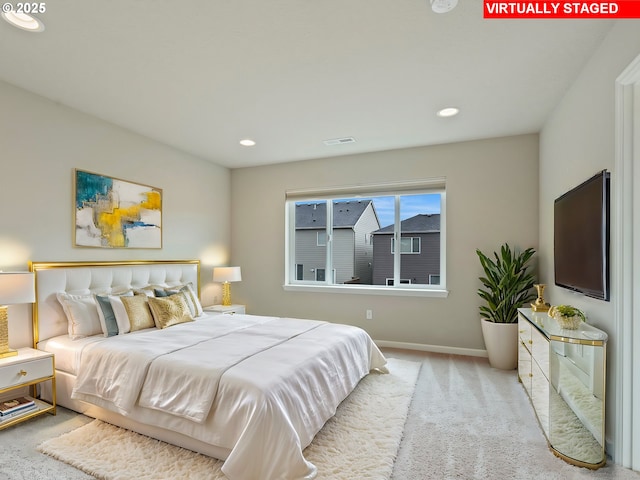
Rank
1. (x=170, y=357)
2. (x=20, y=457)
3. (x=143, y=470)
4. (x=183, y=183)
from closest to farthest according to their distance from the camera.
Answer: (x=143, y=470) → (x=20, y=457) → (x=170, y=357) → (x=183, y=183)

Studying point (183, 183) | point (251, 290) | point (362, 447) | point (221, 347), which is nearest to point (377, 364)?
point (362, 447)

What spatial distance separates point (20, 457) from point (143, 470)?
32.4 inches

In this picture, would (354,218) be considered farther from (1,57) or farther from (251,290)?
(1,57)

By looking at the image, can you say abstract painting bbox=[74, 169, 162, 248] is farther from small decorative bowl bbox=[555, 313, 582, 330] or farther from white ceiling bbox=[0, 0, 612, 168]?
small decorative bowl bbox=[555, 313, 582, 330]

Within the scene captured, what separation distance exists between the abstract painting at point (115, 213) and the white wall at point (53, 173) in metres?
0.07

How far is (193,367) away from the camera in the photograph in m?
2.20

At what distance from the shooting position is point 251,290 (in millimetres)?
5297

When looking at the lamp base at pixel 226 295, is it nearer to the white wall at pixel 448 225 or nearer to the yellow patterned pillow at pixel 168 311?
the white wall at pixel 448 225

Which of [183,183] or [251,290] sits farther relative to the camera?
[251,290]

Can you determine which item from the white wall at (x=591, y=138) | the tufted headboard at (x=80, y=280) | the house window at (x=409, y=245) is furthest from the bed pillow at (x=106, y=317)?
the white wall at (x=591, y=138)

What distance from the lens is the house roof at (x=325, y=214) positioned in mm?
4918

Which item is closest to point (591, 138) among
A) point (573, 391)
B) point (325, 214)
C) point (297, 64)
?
point (573, 391)

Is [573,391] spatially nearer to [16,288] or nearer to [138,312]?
[138,312]

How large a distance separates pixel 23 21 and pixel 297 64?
64.6 inches
